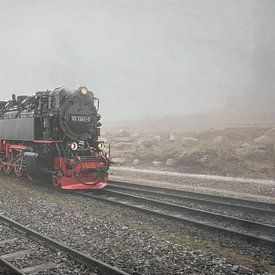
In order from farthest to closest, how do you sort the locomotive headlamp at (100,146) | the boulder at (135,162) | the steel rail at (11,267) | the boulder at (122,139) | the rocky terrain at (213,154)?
the boulder at (122,139) → the boulder at (135,162) → the rocky terrain at (213,154) → the locomotive headlamp at (100,146) → the steel rail at (11,267)

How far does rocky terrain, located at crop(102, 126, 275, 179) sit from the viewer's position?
1434 centimetres

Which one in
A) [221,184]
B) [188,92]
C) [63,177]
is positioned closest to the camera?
[63,177]

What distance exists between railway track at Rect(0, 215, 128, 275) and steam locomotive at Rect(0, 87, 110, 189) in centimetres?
383

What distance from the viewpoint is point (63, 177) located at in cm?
942

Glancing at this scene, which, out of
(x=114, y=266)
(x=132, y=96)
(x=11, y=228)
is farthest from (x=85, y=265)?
(x=132, y=96)

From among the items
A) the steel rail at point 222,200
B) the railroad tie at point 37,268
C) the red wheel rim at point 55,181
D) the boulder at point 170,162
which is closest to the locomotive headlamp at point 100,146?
the steel rail at point 222,200

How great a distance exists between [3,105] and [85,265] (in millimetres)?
10480

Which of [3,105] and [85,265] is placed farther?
[3,105]

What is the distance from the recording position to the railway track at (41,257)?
4.27 meters

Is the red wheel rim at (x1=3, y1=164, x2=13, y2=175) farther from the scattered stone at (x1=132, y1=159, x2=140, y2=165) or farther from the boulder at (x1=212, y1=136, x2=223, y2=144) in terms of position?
the boulder at (x1=212, y1=136, x2=223, y2=144)

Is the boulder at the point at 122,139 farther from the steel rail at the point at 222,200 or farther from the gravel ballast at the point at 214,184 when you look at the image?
the steel rail at the point at 222,200

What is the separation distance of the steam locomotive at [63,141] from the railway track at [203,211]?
0.61 meters

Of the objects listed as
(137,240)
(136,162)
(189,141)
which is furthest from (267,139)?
(137,240)

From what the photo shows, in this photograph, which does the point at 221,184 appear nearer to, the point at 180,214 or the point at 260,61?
the point at 180,214
